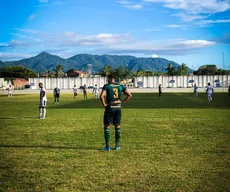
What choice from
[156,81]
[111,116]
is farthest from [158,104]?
[156,81]

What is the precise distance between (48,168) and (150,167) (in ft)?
7.84

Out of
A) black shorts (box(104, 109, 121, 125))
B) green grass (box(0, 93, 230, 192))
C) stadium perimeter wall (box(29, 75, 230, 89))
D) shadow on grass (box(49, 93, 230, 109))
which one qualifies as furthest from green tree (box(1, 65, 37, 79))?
black shorts (box(104, 109, 121, 125))

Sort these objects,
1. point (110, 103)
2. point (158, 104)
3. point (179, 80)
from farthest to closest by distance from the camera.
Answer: point (179, 80) → point (158, 104) → point (110, 103)

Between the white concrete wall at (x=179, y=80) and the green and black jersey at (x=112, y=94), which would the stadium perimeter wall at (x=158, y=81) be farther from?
the green and black jersey at (x=112, y=94)

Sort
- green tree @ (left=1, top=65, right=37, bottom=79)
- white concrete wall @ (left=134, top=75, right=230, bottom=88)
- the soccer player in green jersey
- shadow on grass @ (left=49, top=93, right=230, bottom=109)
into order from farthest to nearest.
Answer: green tree @ (left=1, top=65, right=37, bottom=79), white concrete wall @ (left=134, top=75, right=230, bottom=88), shadow on grass @ (left=49, top=93, right=230, bottom=109), the soccer player in green jersey

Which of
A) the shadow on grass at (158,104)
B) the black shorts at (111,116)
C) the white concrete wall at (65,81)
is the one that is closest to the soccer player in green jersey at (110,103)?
the black shorts at (111,116)

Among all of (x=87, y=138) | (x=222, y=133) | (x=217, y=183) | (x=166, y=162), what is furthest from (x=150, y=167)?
(x=222, y=133)

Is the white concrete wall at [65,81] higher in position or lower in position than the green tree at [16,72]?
lower

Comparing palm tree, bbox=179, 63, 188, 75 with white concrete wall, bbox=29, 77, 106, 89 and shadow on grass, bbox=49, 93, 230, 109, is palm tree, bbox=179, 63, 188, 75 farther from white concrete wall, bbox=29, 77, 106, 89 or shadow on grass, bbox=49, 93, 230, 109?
shadow on grass, bbox=49, 93, 230, 109

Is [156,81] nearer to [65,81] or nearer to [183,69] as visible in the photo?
[65,81]

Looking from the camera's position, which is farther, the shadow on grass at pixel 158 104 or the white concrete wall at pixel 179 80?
the white concrete wall at pixel 179 80

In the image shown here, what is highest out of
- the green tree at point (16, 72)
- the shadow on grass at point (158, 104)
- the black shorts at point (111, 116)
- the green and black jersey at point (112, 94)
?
the green tree at point (16, 72)

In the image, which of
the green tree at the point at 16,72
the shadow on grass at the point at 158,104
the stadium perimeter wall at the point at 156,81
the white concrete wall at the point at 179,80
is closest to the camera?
the shadow on grass at the point at 158,104

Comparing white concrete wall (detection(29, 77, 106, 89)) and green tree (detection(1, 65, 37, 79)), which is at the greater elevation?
green tree (detection(1, 65, 37, 79))
